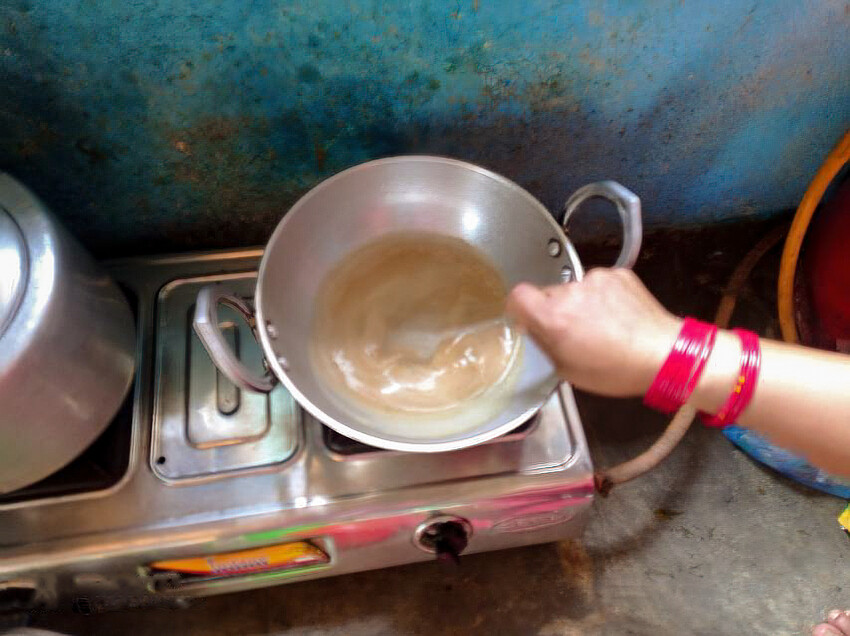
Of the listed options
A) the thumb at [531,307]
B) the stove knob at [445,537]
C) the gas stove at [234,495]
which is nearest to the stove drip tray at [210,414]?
the gas stove at [234,495]

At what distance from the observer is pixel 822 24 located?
34.5 inches

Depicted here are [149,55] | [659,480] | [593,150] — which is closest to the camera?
[149,55]

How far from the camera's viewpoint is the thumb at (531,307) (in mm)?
604

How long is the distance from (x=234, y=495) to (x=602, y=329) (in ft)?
1.75

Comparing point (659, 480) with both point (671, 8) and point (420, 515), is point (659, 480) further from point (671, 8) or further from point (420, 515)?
point (671, 8)

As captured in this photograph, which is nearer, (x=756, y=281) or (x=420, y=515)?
(x=420, y=515)

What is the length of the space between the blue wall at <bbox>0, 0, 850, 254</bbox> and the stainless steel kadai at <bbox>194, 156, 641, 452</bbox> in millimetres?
91

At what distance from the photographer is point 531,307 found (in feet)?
1.99

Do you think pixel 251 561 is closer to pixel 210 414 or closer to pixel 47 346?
pixel 210 414

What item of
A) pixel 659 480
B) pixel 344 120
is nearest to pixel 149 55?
pixel 344 120

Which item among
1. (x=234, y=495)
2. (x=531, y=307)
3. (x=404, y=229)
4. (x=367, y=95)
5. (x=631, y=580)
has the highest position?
(x=367, y=95)

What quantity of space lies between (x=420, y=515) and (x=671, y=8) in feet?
2.53

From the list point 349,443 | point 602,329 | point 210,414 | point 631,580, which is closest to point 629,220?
point 602,329

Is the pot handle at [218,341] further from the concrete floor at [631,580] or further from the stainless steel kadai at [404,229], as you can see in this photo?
the concrete floor at [631,580]
